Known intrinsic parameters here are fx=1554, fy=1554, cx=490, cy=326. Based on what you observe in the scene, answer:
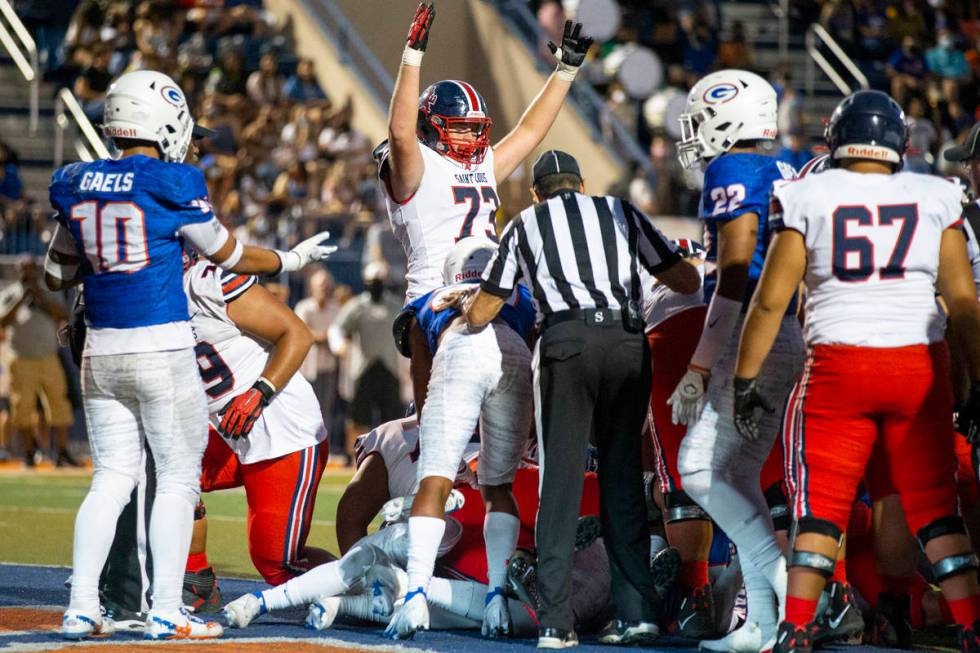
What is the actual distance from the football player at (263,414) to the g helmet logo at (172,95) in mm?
837

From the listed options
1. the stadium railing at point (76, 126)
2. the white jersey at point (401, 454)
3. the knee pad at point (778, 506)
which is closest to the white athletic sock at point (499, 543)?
the white jersey at point (401, 454)

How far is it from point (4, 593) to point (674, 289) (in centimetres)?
307

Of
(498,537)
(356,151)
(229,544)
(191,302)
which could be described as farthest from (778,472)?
(356,151)

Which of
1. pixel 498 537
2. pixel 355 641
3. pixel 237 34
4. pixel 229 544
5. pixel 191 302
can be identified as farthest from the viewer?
pixel 237 34

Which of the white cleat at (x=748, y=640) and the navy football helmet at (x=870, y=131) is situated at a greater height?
the navy football helmet at (x=870, y=131)

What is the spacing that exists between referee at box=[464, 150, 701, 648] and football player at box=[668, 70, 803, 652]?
219 millimetres

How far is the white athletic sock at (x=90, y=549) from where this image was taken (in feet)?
16.9

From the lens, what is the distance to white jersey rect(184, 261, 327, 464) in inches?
240

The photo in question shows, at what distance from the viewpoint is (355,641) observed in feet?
17.3

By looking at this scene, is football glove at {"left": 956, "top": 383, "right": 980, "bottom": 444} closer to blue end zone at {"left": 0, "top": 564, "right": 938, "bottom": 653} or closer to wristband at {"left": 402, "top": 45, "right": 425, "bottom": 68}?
blue end zone at {"left": 0, "top": 564, "right": 938, "bottom": 653}

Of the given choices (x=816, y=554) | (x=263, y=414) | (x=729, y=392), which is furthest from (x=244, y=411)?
(x=816, y=554)

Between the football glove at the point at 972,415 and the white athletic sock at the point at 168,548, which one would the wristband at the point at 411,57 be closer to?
the white athletic sock at the point at 168,548

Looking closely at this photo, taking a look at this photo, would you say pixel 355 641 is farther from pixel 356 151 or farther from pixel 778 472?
pixel 356 151

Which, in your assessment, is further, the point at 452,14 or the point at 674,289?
the point at 452,14
